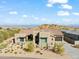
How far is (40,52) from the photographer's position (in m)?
34.5

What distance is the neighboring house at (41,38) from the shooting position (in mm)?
40656

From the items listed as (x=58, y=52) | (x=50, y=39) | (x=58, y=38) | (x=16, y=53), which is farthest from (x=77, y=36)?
(x=16, y=53)

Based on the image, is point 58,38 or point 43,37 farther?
point 58,38

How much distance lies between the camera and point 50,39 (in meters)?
41.0

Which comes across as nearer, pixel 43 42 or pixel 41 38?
pixel 41 38

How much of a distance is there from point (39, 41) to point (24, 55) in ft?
28.9

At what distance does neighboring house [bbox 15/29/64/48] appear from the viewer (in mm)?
40656

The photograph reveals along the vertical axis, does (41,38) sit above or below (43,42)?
above

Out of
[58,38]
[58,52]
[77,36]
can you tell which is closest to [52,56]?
[58,52]

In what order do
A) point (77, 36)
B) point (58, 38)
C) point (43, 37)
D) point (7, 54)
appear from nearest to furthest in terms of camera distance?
point (7, 54)
point (43, 37)
point (58, 38)
point (77, 36)

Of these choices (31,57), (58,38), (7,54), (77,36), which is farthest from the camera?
(77,36)

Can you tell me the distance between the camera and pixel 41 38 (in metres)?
40.8

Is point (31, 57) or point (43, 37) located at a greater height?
point (43, 37)

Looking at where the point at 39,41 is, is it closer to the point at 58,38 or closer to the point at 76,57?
the point at 58,38
